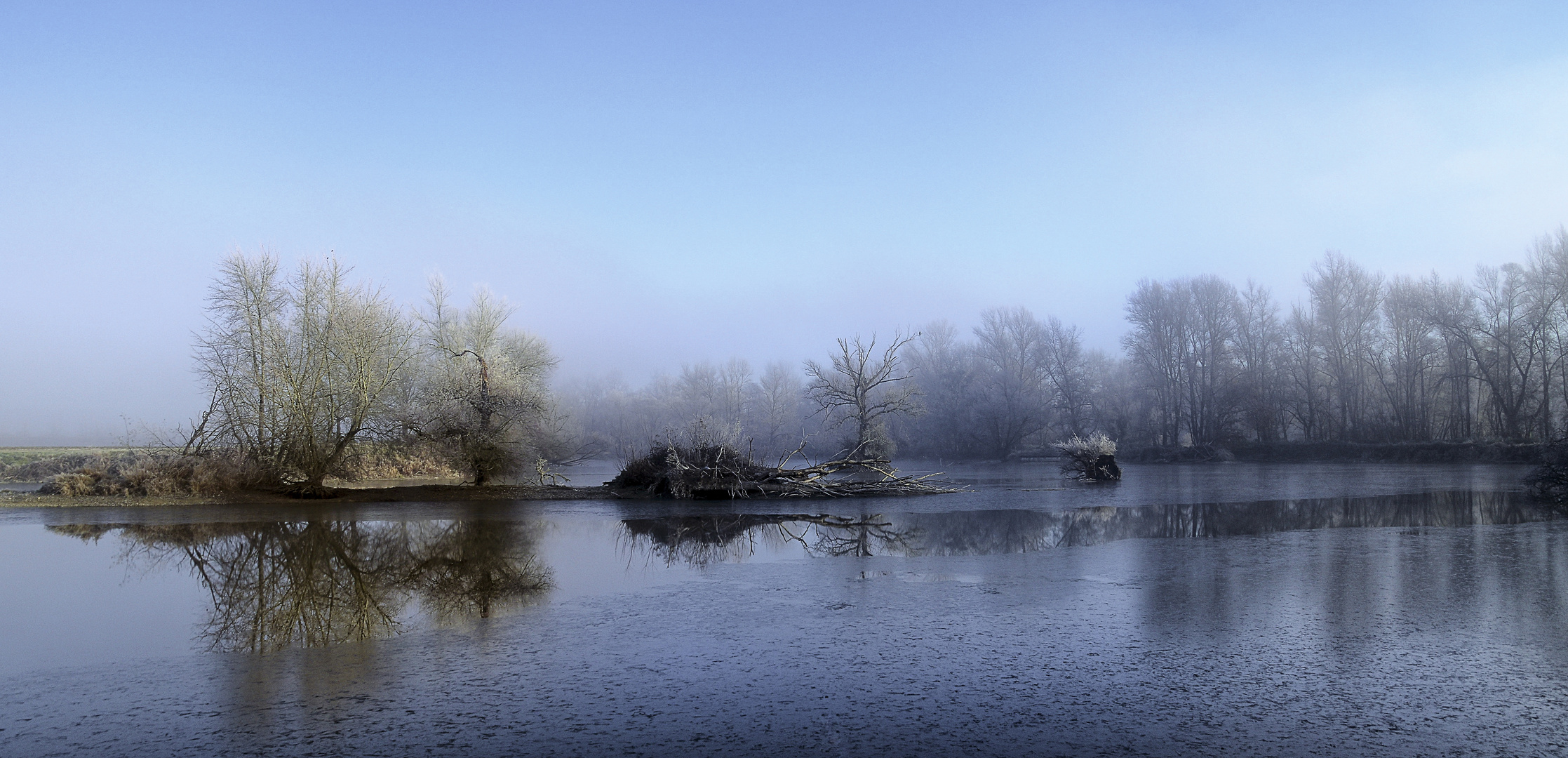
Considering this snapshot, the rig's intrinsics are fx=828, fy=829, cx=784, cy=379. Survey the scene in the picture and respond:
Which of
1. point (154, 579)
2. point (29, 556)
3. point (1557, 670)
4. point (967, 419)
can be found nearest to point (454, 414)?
point (29, 556)

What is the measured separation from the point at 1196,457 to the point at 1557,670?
4616 cm

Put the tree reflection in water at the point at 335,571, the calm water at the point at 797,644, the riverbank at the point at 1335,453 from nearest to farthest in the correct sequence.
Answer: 1. the calm water at the point at 797,644
2. the tree reflection in water at the point at 335,571
3. the riverbank at the point at 1335,453

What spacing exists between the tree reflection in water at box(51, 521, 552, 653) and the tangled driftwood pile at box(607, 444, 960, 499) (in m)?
5.98

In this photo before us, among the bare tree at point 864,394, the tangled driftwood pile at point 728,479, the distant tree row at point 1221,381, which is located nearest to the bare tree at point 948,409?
the distant tree row at point 1221,381

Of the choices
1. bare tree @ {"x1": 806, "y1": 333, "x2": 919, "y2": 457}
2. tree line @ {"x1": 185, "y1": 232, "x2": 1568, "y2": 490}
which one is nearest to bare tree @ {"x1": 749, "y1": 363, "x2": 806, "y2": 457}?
tree line @ {"x1": 185, "y1": 232, "x2": 1568, "y2": 490}

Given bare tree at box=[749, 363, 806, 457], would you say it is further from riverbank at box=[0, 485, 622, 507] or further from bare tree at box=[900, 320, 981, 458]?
riverbank at box=[0, 485, 622, 507]

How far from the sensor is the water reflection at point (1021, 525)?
11.6 meters

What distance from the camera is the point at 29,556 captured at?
36.7ft

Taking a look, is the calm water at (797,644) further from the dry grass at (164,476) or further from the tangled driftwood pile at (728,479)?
the tangled driftwood pile at (728,479)

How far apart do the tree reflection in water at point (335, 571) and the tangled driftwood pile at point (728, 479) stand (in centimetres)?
598

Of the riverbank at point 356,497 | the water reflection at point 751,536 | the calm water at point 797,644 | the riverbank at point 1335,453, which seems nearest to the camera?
the calm water at point 797,644

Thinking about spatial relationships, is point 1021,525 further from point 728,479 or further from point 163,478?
point 163,478

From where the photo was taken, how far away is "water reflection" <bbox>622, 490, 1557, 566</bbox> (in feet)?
37.9

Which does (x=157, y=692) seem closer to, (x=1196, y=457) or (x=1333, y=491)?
(x=1333, y=491)
